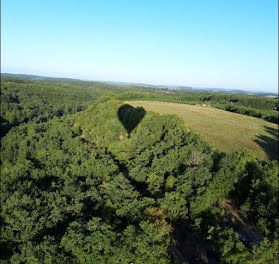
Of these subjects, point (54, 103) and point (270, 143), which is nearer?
point (270, 143)

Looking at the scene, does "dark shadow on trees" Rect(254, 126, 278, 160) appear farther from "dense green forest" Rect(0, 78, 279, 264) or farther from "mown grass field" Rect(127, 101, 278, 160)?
"dense green forest" Rect(0, 78, 279, 264)

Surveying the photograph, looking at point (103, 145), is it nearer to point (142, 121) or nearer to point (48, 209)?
point (142, 121)

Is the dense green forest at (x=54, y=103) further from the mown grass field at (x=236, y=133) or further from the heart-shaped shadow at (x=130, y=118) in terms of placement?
the heart-shaped shadow at (x=130, y=118)

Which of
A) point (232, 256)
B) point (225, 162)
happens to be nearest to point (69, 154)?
point (225, 162)

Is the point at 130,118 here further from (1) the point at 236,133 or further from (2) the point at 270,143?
(2) the point at 270,143

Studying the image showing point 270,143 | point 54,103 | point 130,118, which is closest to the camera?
point 130,118

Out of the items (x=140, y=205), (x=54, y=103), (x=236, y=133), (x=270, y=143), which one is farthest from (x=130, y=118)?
(x=54, y=103)
